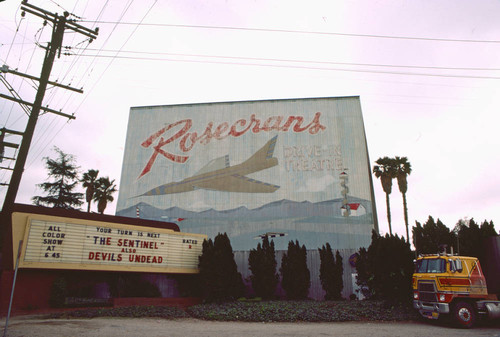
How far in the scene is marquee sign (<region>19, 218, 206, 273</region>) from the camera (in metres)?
18.4

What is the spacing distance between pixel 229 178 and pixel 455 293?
30662 millimetres

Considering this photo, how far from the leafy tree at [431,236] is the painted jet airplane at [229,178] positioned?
763 inches

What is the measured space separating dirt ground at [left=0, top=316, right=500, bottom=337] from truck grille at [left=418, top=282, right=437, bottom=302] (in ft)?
3.60

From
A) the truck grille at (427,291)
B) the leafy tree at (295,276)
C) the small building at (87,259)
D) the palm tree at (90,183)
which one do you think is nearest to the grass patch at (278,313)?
the truck grille at (427,291)

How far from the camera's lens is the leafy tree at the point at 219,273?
2175cm

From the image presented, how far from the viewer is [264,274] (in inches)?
952

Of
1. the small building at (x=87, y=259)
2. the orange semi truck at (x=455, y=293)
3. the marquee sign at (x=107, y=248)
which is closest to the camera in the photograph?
the orange semi truck at (x=455, y=293)

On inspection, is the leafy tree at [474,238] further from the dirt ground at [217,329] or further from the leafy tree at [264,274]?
the leafy tree at [264,274]

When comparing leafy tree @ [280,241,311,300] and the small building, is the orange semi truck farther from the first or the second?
the small building

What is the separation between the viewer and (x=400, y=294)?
1900 centimetres

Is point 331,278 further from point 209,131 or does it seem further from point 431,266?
point 209,131

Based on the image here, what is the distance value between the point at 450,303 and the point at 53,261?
64.0 ft

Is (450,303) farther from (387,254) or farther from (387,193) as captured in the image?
(387,193)

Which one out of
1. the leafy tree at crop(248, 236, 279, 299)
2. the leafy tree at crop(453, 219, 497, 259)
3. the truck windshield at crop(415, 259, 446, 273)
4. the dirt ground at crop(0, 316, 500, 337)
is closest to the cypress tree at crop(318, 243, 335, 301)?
the leafy tree at crop(248, 236, 279, 299)
